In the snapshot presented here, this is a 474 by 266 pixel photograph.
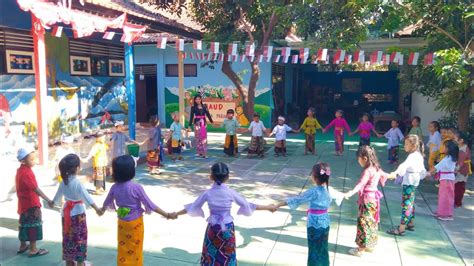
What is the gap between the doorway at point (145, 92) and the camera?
16922 mm

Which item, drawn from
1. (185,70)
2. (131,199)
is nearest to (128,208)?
(131,199)

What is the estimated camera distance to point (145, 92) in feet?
58.2

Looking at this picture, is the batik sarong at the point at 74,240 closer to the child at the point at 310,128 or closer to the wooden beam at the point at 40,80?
the wooden beam at the point at 40,80

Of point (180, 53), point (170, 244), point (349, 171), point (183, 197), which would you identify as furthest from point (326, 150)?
point (170, 244)

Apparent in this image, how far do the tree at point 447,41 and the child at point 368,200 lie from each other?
9.95 feet

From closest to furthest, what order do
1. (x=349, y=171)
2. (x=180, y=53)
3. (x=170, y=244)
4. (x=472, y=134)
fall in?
(x=170, y=244) → (x=349, y=171) → (x=472, y=134) → (x=180, y=53)

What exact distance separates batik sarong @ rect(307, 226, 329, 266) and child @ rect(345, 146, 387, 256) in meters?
0.91

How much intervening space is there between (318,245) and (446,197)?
308cm

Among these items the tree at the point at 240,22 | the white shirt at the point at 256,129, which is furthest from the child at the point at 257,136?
the tree at the point at 240,22

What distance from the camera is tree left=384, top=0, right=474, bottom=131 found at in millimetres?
6980

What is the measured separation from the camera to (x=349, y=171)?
31.2 feet

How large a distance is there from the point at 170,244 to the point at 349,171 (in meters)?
5.59

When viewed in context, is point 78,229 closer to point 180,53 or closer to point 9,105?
point 9,105

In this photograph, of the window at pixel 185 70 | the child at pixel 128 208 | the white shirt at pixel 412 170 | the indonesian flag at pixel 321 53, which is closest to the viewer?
the child at pixel 128 208
